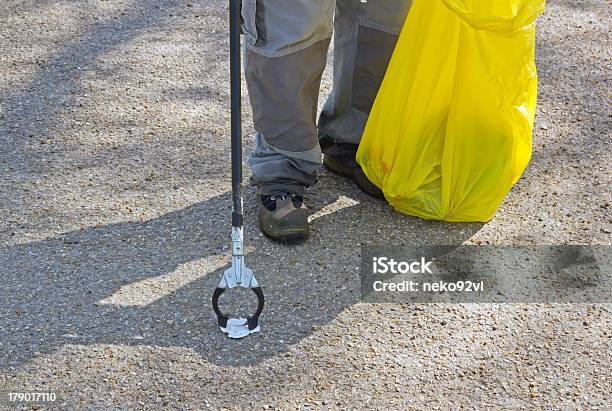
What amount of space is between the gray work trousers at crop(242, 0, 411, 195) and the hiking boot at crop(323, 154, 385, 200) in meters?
0.03

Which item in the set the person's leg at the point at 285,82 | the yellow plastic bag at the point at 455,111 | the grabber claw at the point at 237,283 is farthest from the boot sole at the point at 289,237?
the grabber claw at the point at 237,283

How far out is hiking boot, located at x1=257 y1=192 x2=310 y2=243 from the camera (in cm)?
318

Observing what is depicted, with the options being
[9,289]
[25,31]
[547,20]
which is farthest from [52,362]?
[547,20]

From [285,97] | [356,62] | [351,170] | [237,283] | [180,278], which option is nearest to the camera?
[237,283]

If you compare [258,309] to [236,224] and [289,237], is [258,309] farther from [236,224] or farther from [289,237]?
[289,237]

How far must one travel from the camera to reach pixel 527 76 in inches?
123

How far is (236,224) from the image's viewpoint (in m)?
2.74

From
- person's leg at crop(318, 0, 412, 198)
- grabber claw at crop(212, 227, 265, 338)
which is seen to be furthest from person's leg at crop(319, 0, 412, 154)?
grabber claw at crop(212, 227, 265, 338)

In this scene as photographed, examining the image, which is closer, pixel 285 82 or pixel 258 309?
pixel 258 309

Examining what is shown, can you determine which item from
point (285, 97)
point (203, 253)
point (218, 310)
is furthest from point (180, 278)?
point (285, 97)

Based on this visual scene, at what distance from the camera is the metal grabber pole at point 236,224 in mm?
2697

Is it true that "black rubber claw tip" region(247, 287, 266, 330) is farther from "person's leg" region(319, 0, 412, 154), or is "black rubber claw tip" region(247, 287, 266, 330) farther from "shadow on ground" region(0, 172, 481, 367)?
"person's leg" region(319, 0, 412, 154)

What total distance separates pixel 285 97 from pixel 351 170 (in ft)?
1.59

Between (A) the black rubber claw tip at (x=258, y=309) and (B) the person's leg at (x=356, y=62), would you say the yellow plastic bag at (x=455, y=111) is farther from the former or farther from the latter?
(A) the black rubber claw tip at (x=258, y=309)
